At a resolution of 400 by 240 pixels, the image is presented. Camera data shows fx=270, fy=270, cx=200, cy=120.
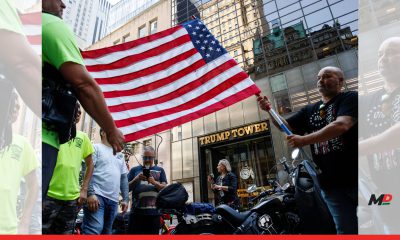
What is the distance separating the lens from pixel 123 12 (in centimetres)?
3142

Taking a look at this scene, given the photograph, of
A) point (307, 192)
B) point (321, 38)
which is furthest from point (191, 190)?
point (307, 192)

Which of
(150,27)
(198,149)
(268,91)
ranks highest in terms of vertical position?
(150,27)

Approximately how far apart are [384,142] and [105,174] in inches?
131

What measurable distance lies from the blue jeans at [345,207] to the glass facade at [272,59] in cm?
1185

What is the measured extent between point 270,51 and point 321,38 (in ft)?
9.31

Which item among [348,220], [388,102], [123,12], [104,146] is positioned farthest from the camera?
[123,12]

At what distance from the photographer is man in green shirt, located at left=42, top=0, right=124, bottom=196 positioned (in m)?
1.34

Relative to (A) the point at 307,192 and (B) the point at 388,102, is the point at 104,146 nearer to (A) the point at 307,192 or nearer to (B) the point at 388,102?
(A) the point at 307,192

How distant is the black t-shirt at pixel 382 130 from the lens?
1292 millimetres

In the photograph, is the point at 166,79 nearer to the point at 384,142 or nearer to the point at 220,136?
the point at 384,142

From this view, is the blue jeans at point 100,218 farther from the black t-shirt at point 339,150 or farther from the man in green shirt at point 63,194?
the black t-shirt at point 339,150

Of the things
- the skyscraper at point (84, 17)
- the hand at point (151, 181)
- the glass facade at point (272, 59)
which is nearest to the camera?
the skyscraper at point (84, 17)

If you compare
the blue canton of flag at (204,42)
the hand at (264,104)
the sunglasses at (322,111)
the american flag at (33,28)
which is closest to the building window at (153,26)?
the blue canton of flag at (204,42)

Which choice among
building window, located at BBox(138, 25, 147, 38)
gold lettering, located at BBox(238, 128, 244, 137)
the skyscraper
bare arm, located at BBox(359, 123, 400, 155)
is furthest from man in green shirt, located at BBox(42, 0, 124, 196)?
building window, located at BBox(138, 25, 147, 38)
